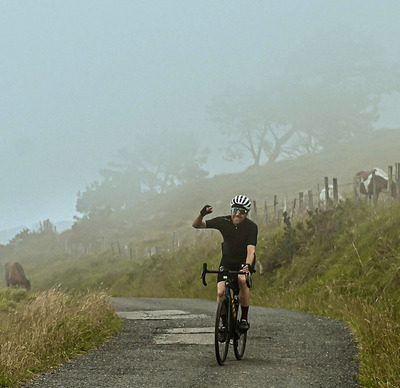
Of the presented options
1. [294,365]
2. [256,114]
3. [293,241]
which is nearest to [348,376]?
[294,365]

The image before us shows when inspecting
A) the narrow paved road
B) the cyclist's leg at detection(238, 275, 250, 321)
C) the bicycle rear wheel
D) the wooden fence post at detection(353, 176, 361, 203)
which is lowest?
the narrow paved road

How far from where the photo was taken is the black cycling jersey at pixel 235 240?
30.3 ft

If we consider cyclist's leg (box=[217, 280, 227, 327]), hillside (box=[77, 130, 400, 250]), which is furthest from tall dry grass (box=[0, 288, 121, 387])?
hillside (box=[77, 130, 400, 250])

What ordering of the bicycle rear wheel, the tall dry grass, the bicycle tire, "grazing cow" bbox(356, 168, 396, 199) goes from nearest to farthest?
1. the tall dry grass
2. the bicycle rear wheel
3. the bicycle tire
4. "grazing cow" bbox(356, 168, 396, 199)

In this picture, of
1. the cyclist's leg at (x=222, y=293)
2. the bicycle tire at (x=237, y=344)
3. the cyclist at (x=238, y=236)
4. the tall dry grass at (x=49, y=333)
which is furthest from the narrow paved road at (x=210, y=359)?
the cyclist at (x=238, y=236)

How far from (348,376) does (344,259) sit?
9649 millimetres

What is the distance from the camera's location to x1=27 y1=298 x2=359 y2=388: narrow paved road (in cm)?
799

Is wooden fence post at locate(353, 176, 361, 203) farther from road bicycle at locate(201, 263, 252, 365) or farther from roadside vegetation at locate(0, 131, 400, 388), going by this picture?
road bicycle at locate(201, 263, 252, 365)

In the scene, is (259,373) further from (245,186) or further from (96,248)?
(245,186)

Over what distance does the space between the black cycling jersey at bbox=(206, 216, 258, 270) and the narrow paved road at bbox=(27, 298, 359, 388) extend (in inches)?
52.4

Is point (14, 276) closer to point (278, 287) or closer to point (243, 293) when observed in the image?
point (278, 287)

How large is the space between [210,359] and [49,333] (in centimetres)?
237

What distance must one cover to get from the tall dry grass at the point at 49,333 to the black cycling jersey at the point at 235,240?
8.66 feet

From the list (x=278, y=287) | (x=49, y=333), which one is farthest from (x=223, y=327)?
(x=278, y=287)
